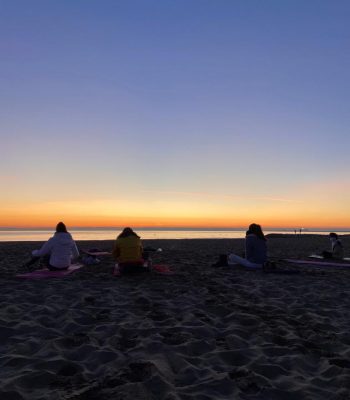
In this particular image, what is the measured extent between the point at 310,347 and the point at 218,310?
2.33m

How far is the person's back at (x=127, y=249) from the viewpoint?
1218 centimetres

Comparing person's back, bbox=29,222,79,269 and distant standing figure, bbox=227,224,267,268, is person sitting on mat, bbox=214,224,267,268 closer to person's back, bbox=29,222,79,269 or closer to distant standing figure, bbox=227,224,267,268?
distant standing figure, bbox=227,224,267,268

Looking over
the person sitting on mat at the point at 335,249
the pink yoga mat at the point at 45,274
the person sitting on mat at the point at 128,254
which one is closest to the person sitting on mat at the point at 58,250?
the pink yoga mat at the point at 45,274

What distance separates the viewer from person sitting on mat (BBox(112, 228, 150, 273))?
476 inches

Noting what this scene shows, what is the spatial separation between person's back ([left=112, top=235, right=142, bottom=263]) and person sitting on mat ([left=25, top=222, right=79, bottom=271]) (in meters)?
1.50

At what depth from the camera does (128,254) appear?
12266 mm

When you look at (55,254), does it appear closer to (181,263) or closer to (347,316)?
(181,263)

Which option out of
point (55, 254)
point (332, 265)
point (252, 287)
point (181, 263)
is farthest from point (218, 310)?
point (332, 265)

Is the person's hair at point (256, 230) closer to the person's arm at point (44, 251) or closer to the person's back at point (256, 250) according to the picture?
the person's back at point (256, 250)

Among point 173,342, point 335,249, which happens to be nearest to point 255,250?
point 335,249

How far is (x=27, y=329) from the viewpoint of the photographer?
6.11 meters

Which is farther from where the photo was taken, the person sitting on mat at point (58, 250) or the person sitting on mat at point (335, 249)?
the person sitting on mat at point (335, 249)

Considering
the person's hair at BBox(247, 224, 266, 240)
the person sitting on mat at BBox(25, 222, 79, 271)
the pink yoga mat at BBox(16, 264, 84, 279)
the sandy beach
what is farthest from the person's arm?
the person's hair at BBox(247, 224, 266, 240)

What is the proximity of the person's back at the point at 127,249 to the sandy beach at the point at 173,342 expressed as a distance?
84.4 inches
